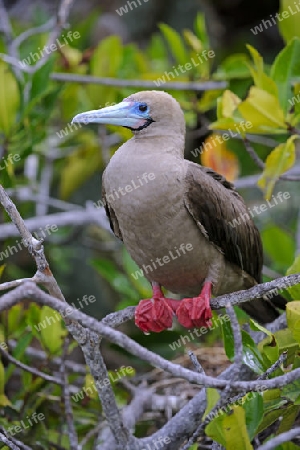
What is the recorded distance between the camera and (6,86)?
4.20m

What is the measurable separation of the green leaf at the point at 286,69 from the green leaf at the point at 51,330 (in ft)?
5.36

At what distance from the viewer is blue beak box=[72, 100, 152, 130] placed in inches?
137

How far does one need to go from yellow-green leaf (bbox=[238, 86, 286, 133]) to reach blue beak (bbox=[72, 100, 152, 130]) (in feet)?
1.67

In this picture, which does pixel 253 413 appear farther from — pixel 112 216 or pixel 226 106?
pixel 226 106

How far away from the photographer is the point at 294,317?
2.89 metres

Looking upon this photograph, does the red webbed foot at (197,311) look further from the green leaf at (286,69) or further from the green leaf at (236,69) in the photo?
the green leaf at (236,69)

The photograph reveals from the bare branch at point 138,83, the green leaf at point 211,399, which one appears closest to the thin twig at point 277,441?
the green leaf at point 211,399

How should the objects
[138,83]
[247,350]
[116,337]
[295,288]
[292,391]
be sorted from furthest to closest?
[138,83] < [295,288] < [247,350] < [292,391] < [116,337]

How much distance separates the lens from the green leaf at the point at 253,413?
2.67 m

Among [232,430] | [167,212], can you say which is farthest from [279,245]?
[232,430]

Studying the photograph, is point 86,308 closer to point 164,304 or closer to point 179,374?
point 164,304

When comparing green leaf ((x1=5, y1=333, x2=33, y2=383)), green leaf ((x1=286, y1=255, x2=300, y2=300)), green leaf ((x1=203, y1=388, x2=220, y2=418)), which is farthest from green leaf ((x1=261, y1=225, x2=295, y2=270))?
green leaf ((x1=203, y1=388, x2=220, y2=418))

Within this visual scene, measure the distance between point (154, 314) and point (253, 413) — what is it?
108 cm

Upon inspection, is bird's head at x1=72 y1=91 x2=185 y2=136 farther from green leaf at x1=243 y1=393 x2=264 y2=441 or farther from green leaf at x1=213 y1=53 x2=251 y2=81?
green leaf at x1=243 y1=393 x2=264 y2=441
